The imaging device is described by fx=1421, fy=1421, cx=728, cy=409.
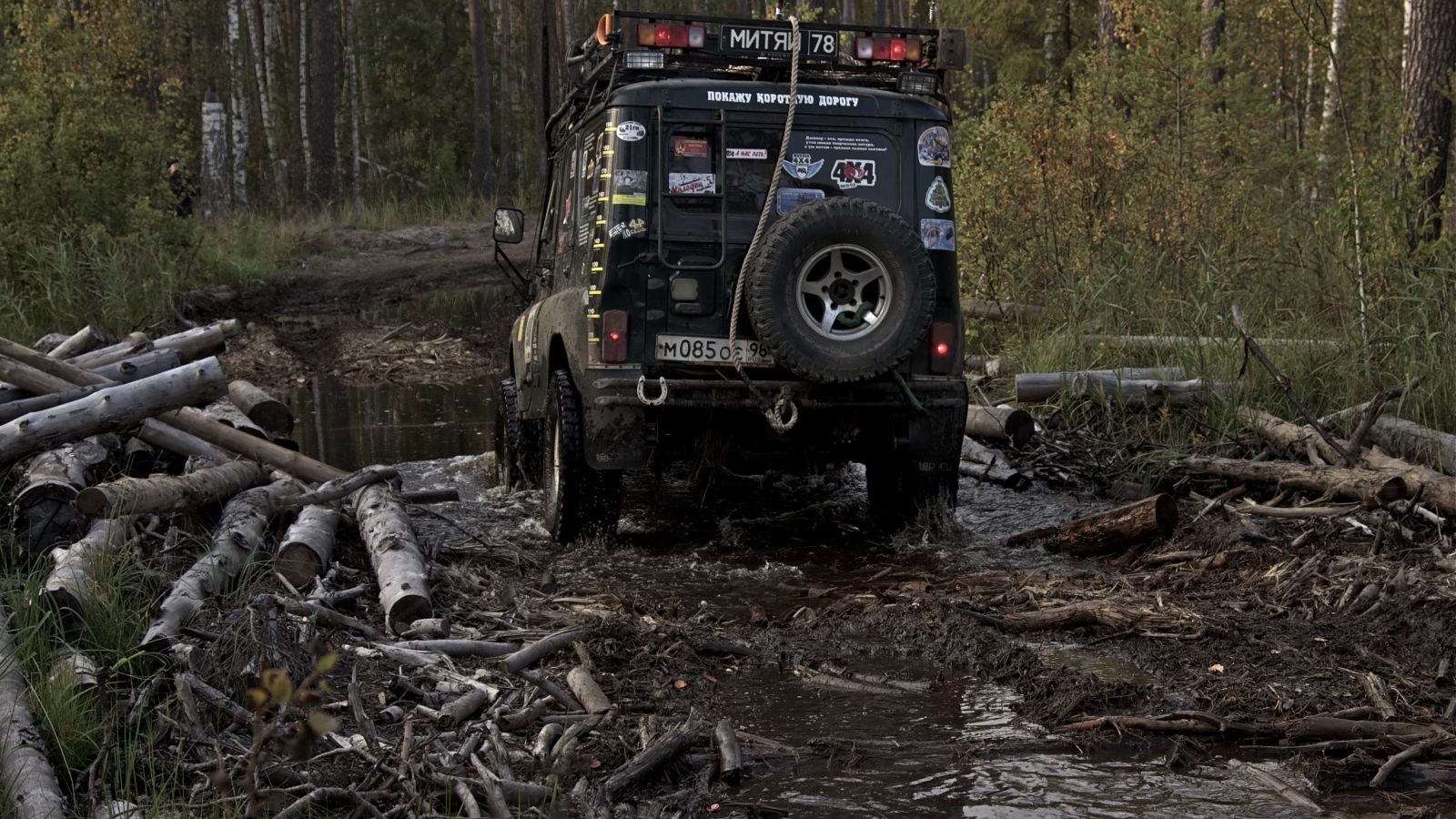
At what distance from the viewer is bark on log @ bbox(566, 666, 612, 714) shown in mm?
4809

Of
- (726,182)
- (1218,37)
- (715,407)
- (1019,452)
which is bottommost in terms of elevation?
(1019,452)

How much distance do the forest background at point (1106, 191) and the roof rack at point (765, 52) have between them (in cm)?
249

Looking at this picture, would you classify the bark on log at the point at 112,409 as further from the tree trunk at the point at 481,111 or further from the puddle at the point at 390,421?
the tree trunk at the point at 481,111

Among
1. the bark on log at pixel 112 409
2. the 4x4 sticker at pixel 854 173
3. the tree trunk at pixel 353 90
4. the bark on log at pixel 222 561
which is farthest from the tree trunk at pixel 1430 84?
the tree trunk at pixel 353 90

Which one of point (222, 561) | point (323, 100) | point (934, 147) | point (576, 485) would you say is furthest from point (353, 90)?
point (222, 561)

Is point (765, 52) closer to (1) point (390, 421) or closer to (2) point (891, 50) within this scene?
(2) point (891, 50)

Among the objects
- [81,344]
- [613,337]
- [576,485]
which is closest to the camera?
[613,337]

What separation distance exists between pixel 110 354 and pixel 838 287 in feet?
18.9

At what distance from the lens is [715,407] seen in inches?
290

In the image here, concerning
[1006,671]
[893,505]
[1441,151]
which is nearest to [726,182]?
[893,505]

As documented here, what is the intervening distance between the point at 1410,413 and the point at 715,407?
12.8ft

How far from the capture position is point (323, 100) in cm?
2817

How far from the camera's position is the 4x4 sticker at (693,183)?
7371 millimetres

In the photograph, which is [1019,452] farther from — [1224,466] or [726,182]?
[726,182]
